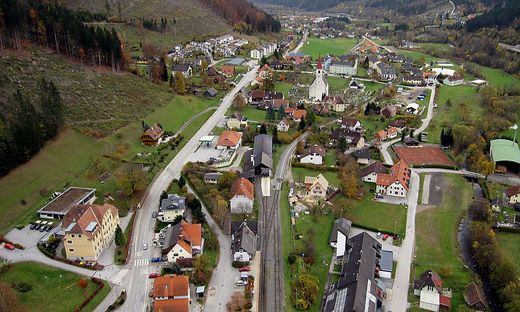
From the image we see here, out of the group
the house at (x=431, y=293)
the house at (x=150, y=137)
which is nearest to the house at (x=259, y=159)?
the house at (x=150, y=137)

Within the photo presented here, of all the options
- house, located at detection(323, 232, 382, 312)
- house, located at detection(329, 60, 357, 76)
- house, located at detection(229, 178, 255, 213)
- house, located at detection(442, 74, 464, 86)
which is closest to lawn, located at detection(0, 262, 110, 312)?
house, located at detection(229, 178, 255, 213)

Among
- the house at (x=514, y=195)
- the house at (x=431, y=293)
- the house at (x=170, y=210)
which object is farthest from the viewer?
the house at (x=514, y=195)

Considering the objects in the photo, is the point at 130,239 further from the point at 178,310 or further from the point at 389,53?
the point at 389,53

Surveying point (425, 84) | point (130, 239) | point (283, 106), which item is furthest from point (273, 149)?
point (425, 84)

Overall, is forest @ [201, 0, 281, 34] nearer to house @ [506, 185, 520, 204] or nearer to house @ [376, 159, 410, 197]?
house @ [376, 159, 410, 197]

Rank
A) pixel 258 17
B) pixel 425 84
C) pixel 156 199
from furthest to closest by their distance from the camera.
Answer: pixel 258 17 < pixel 425 84 < pixel 156 199

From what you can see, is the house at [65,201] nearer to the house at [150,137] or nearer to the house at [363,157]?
the house at [150,137]
